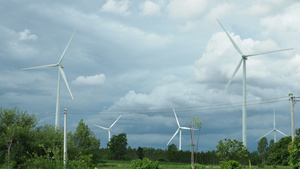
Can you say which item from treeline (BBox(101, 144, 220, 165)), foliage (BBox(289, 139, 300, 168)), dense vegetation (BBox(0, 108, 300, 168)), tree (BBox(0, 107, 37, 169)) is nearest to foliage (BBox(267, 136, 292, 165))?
dense vegetation (BBox(0, 108, 300, 168))

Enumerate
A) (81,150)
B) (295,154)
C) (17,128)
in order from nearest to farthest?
(295,154) < (17,128) < (81,150)

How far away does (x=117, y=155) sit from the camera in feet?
260

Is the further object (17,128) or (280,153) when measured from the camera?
(280,153)

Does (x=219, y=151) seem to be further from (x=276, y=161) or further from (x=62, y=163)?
(x=62, y=163)

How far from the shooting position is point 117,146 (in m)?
78.9

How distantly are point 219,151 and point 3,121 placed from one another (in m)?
34.3

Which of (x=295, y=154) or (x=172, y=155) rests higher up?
(x=295, y=154)

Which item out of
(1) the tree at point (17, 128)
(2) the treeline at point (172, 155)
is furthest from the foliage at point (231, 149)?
(1) the tree at point (17, 128)

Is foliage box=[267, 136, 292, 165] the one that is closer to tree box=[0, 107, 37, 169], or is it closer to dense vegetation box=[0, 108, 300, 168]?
dense vegetation box=[0, 108, 300, 168]

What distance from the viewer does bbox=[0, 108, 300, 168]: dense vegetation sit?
26.5 meters

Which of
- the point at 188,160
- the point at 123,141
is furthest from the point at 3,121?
the point at 188,160

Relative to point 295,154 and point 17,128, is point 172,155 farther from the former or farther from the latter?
point 295,154

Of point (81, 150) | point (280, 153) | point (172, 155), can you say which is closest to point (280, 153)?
point (280, 153)

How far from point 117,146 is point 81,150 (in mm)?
30595
